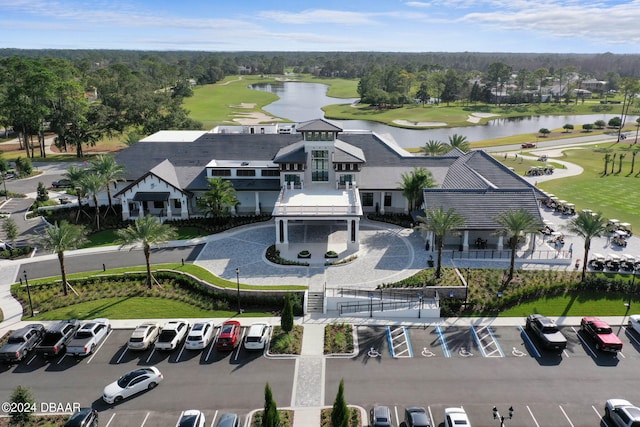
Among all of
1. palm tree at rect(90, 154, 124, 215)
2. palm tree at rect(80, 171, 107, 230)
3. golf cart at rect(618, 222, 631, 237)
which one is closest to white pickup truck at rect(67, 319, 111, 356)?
palm tree at rect(80, 171, 107, 230)

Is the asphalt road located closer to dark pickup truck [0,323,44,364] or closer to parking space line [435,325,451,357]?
parking space line [435,325,451,357]

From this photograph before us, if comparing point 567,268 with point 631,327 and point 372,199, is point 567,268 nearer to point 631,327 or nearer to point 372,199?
point 631,327

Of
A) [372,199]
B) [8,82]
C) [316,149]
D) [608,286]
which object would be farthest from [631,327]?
[8,82]

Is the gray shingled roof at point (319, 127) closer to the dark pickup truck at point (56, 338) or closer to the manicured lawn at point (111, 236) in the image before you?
the manicured lawn at point (111, 236)

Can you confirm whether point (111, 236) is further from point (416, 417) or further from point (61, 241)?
point (416, 417)

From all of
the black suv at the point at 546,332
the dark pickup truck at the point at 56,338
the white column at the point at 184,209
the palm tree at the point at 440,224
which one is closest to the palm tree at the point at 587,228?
the black suv at the point at 546,332

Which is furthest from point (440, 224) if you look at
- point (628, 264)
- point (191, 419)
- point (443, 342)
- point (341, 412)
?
point (191, 419)
